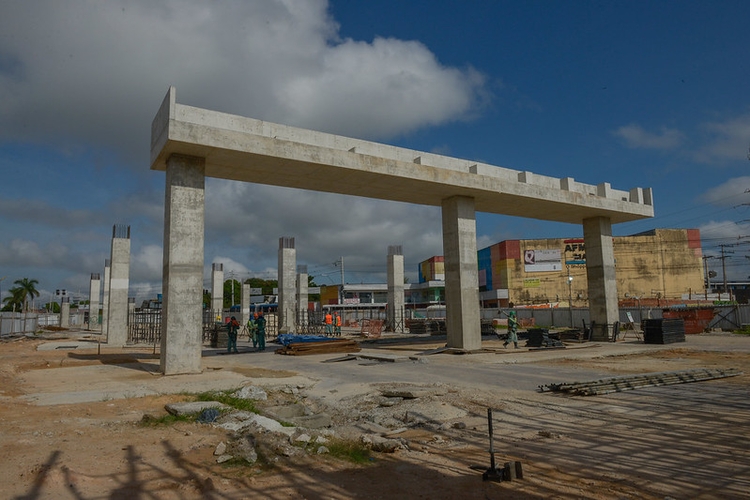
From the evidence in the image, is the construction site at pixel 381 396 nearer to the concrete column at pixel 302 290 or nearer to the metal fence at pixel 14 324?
the concrete column at pixel 302 290

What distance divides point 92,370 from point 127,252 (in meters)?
16.2

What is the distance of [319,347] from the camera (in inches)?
872

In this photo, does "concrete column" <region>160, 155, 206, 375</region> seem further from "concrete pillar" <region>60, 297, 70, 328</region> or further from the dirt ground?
"concrete pillar" <region>60, 297, 70, 328</region>

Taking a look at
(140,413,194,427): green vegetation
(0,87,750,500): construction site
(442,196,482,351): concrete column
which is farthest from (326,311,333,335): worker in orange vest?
(140,413,194,427): green vegetation

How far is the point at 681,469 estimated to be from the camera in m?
5.98

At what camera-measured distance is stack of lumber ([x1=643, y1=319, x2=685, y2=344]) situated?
24.7 meters

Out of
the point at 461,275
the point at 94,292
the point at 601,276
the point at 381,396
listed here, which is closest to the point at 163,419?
the point at 381,396

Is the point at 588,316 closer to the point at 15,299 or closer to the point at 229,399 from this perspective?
the point at 229,399

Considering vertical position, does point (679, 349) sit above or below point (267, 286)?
below

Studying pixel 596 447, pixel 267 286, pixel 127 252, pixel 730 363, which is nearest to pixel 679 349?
pixel 730 363

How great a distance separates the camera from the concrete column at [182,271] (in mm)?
15047

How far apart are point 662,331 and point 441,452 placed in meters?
22.3

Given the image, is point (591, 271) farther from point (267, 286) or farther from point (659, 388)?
point (267, 286)

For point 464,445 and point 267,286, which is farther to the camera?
point 267,286
